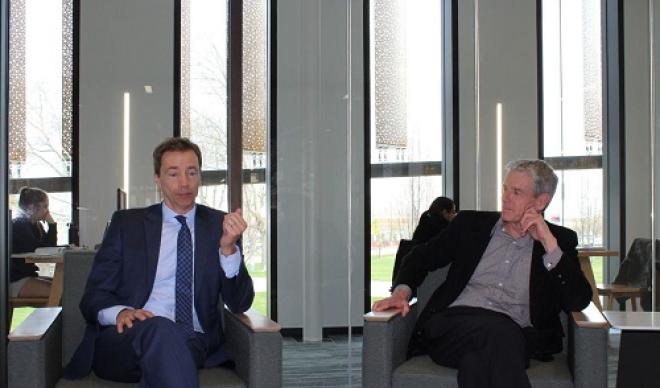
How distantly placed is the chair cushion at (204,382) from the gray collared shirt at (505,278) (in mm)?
998

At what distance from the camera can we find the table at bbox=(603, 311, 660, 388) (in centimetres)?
311

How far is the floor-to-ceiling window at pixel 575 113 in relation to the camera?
5652 millimetres

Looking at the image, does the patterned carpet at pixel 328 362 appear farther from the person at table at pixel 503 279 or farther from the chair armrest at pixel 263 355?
the chair armrest at pixel 263 355

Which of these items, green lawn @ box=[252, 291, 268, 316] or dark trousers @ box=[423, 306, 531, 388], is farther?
green lawn @ box=[252, 291, 268, 316]

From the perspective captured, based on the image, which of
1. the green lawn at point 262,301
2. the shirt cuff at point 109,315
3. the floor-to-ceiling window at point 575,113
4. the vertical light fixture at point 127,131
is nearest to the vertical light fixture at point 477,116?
the floor-to-ceiling window at point 575,113

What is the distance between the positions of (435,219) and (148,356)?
302 centimetres

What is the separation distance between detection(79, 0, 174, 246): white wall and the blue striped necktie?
224 cm

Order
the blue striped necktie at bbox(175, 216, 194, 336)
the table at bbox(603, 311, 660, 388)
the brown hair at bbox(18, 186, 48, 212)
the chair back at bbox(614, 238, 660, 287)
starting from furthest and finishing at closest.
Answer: the chair back at bbox(614, 238, 660, 287)
the brown hair at bbox(18, 186, 48, 212)
the blue striped necktie at bbox(175, 216, 194, 336)
the table at bbox(603, 311, 660, 388)

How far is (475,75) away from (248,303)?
290 cm

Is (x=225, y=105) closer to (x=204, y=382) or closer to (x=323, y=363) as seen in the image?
(x=323, y=363)

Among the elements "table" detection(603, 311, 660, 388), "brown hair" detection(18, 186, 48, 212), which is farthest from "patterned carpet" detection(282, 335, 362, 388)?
"table" detection(603, 311, 660, 388)

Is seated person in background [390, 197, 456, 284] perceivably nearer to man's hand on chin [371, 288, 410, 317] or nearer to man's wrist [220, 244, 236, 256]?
man's hand on chin [371, 288, 410, 317]

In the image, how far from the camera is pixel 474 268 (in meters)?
3.64

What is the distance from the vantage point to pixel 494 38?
223 inches
